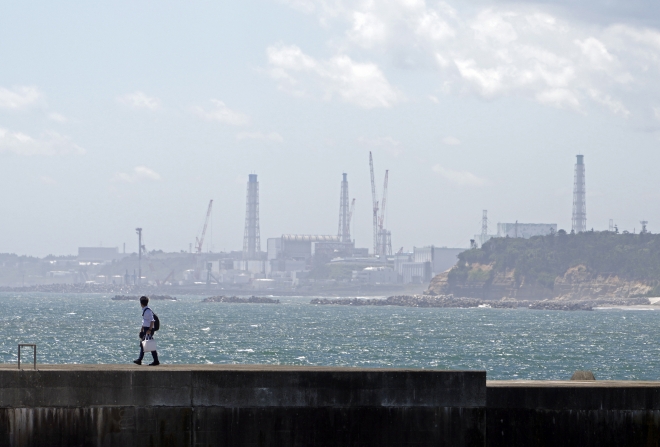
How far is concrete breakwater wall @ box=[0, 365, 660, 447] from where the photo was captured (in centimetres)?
1683

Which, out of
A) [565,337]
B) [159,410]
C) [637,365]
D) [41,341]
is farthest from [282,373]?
[565,337]

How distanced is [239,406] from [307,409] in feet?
3.75

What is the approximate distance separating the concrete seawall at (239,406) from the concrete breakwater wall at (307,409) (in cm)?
2

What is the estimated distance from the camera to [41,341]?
220ft

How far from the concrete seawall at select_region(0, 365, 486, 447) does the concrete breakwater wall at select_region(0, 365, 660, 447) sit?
0.02 m

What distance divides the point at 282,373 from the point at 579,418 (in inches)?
212

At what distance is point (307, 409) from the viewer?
17484 millimetres

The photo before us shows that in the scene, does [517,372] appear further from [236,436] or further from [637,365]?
[236,436]

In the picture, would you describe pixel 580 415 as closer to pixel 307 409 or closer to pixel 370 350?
pixel 307 409

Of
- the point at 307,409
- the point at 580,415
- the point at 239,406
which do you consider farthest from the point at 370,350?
the point at 239,406

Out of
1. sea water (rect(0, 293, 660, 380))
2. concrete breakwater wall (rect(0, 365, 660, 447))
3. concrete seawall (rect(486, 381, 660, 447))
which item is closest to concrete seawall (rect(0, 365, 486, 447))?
concrete breakwater wall (rect(0, 365, 660, 447))

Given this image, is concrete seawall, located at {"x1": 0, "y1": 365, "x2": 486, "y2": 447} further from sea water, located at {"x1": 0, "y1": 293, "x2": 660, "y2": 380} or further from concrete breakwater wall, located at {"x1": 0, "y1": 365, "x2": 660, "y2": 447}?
sea water, located at {"x1": 0, "y1": 293, "x2": 660, "y2": 380}

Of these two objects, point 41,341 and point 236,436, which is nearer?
point 236,436

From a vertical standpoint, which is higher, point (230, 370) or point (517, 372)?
point (230, 370)
